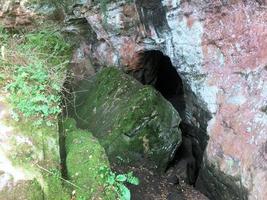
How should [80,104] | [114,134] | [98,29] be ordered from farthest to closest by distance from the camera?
[98,29] → [80,104] → [114,134]

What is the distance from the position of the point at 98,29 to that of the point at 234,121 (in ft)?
9.48

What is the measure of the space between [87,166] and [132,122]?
4.42 feet

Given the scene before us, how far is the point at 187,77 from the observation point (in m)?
5.70

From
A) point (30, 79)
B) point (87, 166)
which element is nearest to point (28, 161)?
point (87, 166)

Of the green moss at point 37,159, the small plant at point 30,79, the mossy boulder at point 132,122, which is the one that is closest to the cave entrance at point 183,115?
the mossy boulder at point 132,122

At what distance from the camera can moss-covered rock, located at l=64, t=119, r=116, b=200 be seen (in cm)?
387

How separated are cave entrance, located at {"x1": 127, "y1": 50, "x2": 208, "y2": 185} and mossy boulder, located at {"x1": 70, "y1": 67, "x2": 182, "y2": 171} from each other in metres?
0.46

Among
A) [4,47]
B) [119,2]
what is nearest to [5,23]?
[4,47]

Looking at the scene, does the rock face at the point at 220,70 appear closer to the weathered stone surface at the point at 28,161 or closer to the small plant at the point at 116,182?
the small plant at the point at 116,182

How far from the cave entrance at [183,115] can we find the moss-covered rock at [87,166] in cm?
195

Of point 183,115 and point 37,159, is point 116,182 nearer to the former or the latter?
point 37,159

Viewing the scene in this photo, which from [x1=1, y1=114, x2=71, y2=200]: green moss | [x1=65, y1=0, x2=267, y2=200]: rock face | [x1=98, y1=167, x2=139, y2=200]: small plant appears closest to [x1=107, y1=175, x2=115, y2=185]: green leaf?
[x1=98, y1=167, x2=139, y2=200]: small plant

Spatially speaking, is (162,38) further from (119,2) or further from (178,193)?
(178,193)

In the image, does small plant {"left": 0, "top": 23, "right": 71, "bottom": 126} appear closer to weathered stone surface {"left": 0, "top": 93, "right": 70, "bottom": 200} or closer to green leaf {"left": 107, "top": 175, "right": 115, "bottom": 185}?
weathered stone surface {"left": 0, "top": 93, "right": 70, "bottom": 200}
